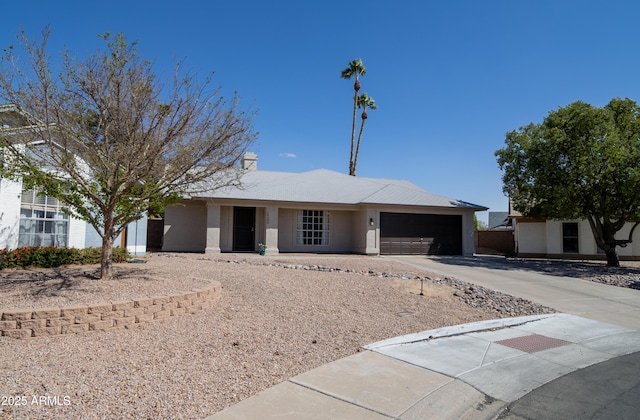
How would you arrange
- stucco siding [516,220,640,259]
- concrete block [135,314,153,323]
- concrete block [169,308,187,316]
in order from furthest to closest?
stucco siding [516,220,640,259] → concrete block [169,308,187,316] → concrete block [135,314,153,323]

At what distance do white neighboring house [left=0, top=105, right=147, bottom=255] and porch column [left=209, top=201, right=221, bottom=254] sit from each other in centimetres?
425

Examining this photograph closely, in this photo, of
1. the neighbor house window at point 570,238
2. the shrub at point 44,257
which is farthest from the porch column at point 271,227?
the neighbor house window at point 570,238

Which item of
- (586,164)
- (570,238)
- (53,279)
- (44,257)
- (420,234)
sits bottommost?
(53,279)

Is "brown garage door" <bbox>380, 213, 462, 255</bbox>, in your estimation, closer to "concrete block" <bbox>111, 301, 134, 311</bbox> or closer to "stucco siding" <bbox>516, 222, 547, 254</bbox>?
"stucco siding" <bbox>516, 222, 547, 254</bbox>

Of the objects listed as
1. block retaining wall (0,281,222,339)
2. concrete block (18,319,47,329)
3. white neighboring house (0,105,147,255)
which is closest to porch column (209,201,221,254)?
white neighboring house (0,105,147,255)

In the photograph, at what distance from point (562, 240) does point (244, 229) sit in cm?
1750

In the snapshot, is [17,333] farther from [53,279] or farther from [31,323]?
[53,279]

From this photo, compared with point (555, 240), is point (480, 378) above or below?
below

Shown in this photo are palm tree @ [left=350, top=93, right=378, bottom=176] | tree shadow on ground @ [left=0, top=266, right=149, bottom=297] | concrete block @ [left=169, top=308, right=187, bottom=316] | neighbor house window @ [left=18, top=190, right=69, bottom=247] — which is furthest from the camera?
palm tree @ [left=350, top=93, right=378, bottom=176]

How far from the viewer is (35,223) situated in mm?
13133

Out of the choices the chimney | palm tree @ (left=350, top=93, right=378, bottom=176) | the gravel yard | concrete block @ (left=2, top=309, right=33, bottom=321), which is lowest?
the gravel yard

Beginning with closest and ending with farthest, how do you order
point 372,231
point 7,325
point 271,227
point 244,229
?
point 7,325
point 271,227
point 372,231
point 244,229

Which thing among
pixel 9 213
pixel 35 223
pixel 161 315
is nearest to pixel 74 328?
pixel 161 315

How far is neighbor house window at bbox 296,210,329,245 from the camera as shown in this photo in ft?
71.6
